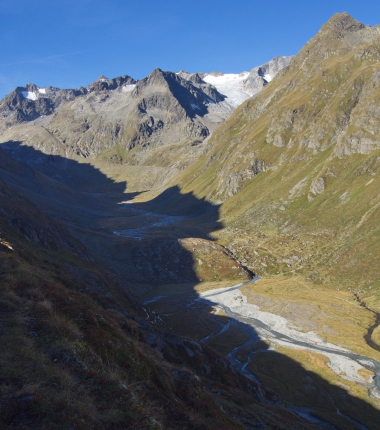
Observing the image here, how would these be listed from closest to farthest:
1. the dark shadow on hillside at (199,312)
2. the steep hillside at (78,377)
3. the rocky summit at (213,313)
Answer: the steep hillside at (78,377) → the rocky summit at (213,313) → the dark shadow on hillside at (199,312)

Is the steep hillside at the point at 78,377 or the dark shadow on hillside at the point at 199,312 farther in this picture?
the dark shadow on hillside at the point at 199,312

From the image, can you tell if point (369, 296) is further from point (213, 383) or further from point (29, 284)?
point (29, 284)

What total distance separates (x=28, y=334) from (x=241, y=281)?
382ft

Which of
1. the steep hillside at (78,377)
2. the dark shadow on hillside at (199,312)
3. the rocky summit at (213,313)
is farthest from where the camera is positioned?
the dark shadow on hillside at (199,312)

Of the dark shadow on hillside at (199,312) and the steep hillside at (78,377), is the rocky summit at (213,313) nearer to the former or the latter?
the steep hillside at (78,377)

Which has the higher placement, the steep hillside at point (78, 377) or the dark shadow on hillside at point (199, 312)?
the steep hillside at point (78, 377)

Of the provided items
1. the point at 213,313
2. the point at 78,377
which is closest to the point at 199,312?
the point at 213,313

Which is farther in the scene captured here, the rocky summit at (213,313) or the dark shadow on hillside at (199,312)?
the dark shadow on hillside at (199,312)

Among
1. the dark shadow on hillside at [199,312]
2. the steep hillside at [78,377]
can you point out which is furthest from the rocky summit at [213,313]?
the dark shadow on hillside at [199,312]

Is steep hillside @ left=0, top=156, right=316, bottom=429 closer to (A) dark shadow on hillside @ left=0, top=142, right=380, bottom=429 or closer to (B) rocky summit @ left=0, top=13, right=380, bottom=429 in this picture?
(B) rocky summit @ left=0, top=13, right=380, bottom=429

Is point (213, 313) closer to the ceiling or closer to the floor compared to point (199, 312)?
closer to the floor

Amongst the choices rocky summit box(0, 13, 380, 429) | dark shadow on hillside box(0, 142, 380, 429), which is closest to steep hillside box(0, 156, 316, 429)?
rocky summit box(0, 13, 380, 429)

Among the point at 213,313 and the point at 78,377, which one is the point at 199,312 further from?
the point at 78,377

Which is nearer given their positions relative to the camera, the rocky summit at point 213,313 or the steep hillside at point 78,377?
the steep hillside at point 78,377
